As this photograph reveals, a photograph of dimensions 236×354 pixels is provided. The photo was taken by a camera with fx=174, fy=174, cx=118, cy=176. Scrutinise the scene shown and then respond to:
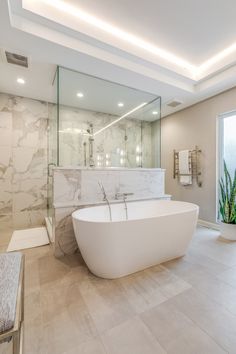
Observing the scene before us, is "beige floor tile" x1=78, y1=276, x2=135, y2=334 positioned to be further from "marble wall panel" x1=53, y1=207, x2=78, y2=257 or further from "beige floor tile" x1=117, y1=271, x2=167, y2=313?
"marble wall panel" x1=53, y1=207, x2=78, y2=257

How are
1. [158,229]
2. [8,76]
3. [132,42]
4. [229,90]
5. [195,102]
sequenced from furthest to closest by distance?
[195,102] < [229,90] < [8,76] < [132,42] < [158,229]

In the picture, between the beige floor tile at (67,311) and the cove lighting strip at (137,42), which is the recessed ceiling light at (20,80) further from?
the beige floor tile at (67,311)

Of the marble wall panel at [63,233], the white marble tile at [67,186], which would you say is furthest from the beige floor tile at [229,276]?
the white marble tile at [67,186]

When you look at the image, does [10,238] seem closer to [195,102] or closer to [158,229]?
[158,229]

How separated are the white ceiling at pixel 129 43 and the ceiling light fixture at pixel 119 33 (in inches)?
0.8

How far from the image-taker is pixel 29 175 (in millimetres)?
3518

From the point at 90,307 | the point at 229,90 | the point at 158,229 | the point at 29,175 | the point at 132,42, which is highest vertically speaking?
the point at 132,42

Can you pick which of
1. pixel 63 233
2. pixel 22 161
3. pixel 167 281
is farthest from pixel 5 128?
pixel 167 281

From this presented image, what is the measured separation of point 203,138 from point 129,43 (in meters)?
2.29

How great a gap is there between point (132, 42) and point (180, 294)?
304cm

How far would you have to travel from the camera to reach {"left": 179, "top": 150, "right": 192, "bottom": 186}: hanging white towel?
12.5ft

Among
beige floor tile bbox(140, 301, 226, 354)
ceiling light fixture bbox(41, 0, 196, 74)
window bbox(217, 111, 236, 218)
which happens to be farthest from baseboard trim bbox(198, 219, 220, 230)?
ceiling light fixture bbox(41, 0, 196, 74)

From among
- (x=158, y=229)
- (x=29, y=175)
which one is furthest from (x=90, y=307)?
(x=29, y=175)

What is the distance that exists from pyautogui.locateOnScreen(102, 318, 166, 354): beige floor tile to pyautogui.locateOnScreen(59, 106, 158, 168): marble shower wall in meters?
2.44
